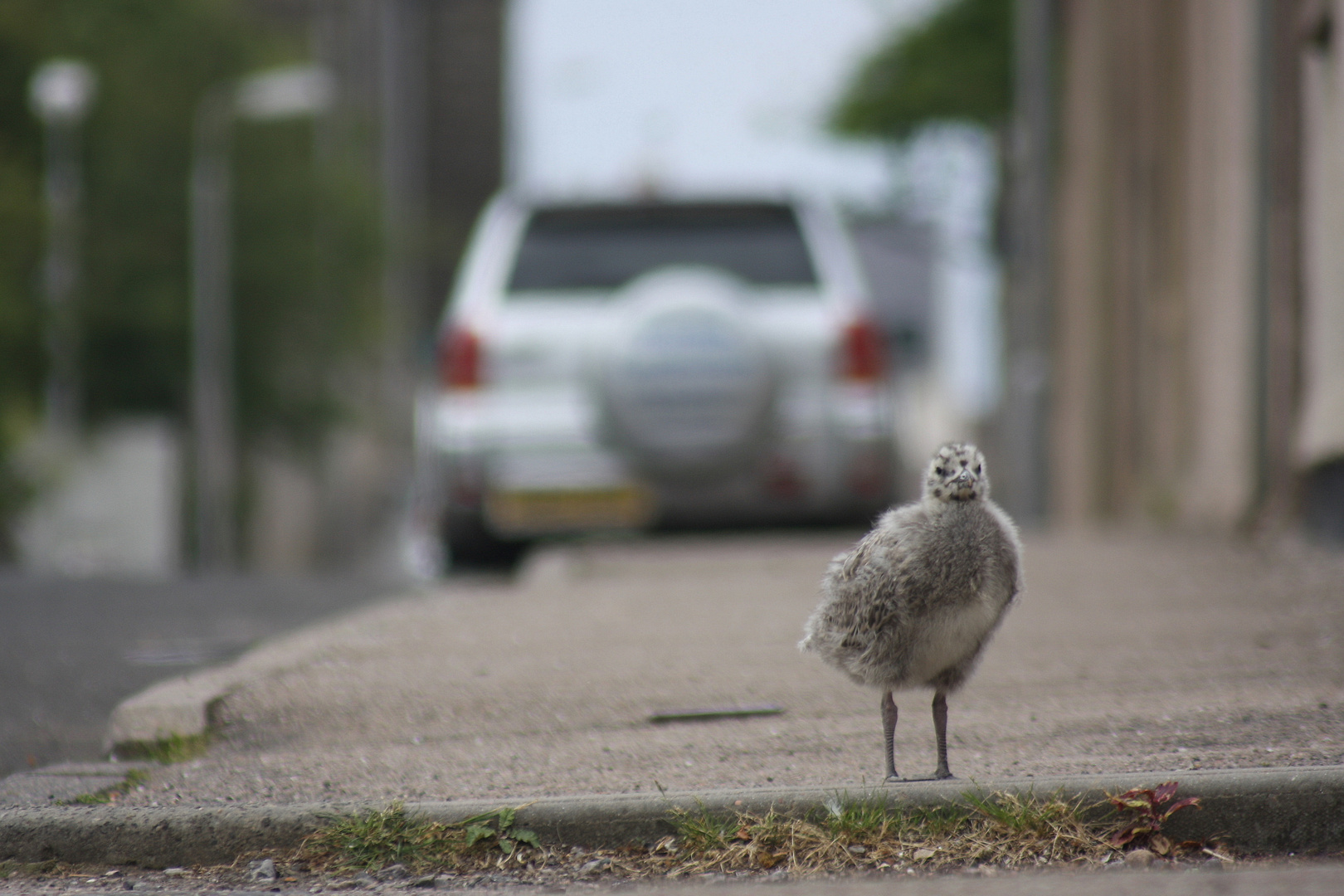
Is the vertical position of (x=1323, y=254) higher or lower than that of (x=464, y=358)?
higher

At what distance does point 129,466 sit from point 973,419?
85.5 ft

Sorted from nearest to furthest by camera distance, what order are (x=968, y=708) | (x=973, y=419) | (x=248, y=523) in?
(x=968, y=708) → (x=248, y=523) → (x=973, y=419)

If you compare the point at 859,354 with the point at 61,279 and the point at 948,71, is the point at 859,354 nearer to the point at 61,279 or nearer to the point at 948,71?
the point at 61,279

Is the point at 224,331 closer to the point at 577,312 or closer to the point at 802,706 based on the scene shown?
the point at 577,312

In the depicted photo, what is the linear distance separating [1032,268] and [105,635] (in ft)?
40.5

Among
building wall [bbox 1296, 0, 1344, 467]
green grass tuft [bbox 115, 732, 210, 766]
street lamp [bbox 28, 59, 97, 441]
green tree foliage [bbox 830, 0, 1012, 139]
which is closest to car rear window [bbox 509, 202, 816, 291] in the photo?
building wall [bbox 1296, 0, 1344, 467]

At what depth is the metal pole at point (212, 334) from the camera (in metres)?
26.0

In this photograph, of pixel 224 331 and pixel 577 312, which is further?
pixel 224 331

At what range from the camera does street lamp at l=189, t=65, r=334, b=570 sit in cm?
2609

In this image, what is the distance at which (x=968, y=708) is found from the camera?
16.0 feet

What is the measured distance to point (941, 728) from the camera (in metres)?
3.93

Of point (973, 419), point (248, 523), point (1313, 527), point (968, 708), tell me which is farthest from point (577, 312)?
point (973, 419)

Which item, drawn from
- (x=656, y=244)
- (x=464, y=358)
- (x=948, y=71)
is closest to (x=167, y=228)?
(x=948, y=71)

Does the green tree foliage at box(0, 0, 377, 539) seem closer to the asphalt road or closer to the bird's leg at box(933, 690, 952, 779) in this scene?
the asphalt road
